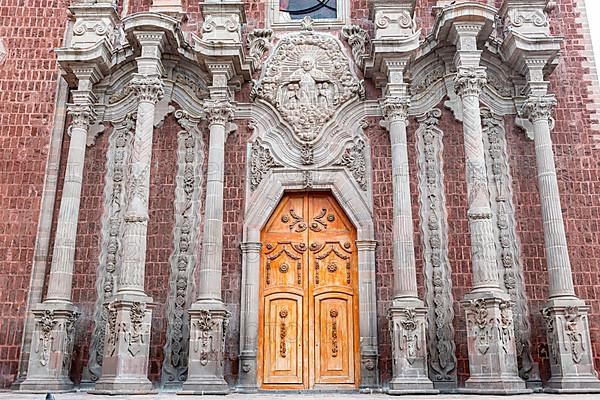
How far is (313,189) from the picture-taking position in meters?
11.1

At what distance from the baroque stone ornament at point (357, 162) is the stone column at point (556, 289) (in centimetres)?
305

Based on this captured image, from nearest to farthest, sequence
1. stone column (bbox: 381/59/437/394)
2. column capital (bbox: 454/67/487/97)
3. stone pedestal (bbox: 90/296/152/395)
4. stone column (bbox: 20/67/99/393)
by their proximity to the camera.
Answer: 1. stone pedestal (bbox: 90/296/152/395)
2. stone column (bbox: 381/59/437/394)
3. stone column (bbox: 20/67/99/393)
4. column capital (bbox: 454/67/487/97)

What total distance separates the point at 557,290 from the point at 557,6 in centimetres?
591

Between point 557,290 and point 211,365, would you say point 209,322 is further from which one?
point 557,290

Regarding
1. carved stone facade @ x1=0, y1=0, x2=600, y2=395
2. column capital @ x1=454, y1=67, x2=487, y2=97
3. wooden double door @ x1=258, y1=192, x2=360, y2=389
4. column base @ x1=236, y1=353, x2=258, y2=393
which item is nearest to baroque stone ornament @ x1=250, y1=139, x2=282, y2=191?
carved stone facade @ x1=0, y1=0, x2=600, y2=395

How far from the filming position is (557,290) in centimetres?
977

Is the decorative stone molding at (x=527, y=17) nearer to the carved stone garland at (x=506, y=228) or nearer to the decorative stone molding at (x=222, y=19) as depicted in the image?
the carved stone garland at (x=506, y=228)

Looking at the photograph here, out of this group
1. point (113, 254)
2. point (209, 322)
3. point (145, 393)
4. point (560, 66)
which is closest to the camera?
point (145, 393)

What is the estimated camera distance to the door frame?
33.2 ft

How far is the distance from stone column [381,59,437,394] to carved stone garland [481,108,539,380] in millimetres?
1634

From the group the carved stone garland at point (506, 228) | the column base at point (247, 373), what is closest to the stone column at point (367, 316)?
the column base at point (247, 373)

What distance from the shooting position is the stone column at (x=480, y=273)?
29.5 feet

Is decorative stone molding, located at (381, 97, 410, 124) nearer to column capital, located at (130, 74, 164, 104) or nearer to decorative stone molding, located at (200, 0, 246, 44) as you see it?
decorative stone molding, located at (200, 0, 246, 44)

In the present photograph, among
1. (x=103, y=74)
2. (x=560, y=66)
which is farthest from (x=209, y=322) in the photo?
(x=560, y=66)
